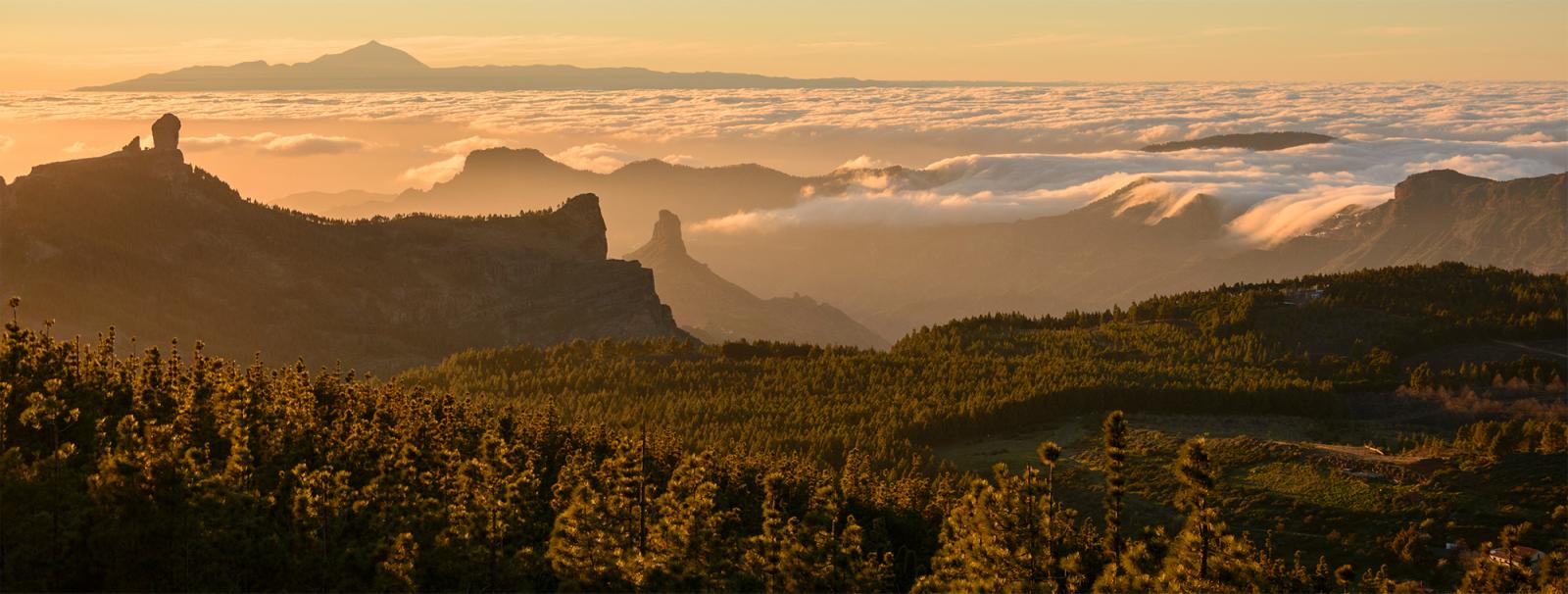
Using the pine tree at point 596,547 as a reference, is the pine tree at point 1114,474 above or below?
above

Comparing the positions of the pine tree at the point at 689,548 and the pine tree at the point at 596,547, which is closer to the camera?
the pine tree at the point at 596,547

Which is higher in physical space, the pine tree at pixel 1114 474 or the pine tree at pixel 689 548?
the pine tree at pixel 1114 474

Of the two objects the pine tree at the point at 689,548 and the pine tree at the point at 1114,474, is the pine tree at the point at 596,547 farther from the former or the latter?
the pine tree at the point at 1114,474

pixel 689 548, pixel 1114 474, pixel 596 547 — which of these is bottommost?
pixel 689 548

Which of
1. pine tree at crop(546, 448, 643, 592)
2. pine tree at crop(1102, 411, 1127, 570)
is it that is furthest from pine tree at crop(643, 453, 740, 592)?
pine tree at crop(1102, 411, 1127, 570)

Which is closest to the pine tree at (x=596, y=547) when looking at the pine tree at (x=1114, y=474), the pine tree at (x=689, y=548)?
the pine tree at (x=689, y=548)

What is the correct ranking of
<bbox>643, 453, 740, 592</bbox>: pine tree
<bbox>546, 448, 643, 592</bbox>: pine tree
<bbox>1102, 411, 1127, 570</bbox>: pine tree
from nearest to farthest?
<bbox>1102, 411, 1127, 570</bbox>: pine tree
<bbox>546, 448, 643, 592</bbox>: pine tree
<bbox>643, 453, 740, 592</bbox>: pine tree

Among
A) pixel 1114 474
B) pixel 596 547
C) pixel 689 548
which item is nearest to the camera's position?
pixel 1114 474

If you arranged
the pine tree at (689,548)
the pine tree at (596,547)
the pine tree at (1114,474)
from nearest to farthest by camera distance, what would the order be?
the pine tree at (1114,474) → the pine tree at (596,547) → the pine tree at (689,548)

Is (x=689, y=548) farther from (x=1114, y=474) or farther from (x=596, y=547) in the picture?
(x=1114, y=474)

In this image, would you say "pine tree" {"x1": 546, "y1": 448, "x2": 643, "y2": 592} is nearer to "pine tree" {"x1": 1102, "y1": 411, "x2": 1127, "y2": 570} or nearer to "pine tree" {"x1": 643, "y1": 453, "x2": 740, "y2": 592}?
"pine tree" {"x1": 643, "y1": 453, "x2": 740, "y2": 592}

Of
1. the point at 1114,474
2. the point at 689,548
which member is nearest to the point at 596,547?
the point at 689,548

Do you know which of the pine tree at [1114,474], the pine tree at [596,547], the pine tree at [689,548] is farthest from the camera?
the pine tree at [689,548]

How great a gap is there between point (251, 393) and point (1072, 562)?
3454 inches
